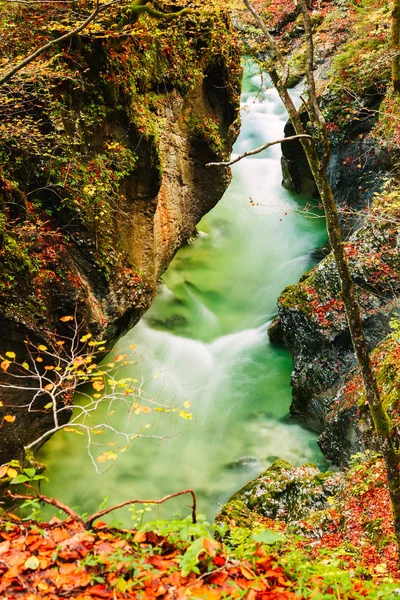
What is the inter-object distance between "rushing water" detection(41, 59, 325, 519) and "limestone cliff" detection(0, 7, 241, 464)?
5.64 ft

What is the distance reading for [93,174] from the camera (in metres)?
7.17

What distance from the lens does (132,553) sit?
116 inches

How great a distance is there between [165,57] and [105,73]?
2416 mm

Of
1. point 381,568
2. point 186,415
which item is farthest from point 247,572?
point 381,568

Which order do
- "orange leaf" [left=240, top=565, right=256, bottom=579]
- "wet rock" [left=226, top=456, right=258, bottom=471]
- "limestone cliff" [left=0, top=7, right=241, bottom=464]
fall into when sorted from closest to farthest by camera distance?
"orange leaf" [left=240, top=565, right=256, bottom=579] < "limestone cliff" [left=0, top=7, right=241, bottom=464] < "wet rock" [left=226, top=456, right=258, bottom=471]

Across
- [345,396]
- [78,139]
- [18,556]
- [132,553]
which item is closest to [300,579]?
[132,553]

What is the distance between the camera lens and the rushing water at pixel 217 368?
828cm

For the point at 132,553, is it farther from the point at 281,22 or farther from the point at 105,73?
the point at 281,22

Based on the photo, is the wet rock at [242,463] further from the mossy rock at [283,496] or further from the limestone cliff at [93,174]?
the limestone cliff at [93,174]

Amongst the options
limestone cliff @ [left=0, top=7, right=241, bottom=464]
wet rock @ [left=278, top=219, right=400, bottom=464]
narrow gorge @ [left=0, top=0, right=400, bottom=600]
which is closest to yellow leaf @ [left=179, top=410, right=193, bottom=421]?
narrow gorge @ [left=0, top=0, right=400, bottom=600]

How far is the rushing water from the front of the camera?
326 inches

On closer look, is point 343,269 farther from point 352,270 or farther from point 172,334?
point 172,334

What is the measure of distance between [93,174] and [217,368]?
5.92 meters

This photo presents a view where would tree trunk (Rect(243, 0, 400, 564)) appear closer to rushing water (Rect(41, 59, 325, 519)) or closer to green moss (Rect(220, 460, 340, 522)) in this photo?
rushing water (Rect(41, 59, 325, 519))
